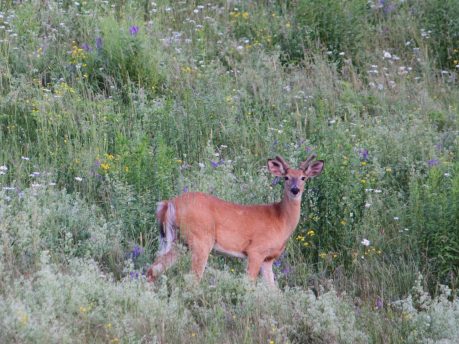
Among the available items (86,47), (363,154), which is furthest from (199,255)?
(86,47)

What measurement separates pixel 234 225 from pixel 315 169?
2.79 ft

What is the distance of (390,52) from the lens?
1315cm

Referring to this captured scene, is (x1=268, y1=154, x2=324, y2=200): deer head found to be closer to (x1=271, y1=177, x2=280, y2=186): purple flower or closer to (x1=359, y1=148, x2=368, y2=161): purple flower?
(x1=271, y1=177, x2=280, y2=186): purple flower

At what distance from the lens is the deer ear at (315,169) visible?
8453 millimetres

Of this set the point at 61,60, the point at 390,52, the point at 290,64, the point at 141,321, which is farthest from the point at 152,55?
the point at 141,321

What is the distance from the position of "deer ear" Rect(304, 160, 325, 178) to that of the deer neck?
0.26 m

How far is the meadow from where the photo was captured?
6.99 metres

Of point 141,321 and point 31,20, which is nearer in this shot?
point 141,321

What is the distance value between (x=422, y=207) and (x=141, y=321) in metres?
2.87

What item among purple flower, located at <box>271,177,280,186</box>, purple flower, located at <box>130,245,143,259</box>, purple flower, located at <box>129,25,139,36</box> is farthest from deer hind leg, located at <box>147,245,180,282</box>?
purple flower, located at <box>129,25,139,36</box>

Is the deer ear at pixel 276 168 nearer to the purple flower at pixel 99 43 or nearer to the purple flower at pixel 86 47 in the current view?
the purple flower at pixel 99 43

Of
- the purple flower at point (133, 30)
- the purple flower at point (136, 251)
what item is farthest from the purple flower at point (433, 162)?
the purple flower at point (133, 30)

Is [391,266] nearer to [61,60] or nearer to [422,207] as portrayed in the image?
[422,207]

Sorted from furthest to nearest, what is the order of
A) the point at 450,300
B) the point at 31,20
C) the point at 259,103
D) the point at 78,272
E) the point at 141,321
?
the point at 31,20 < the point at 259,103 < the point at 450,300 < the point at 78,272 < the point at 141,321
